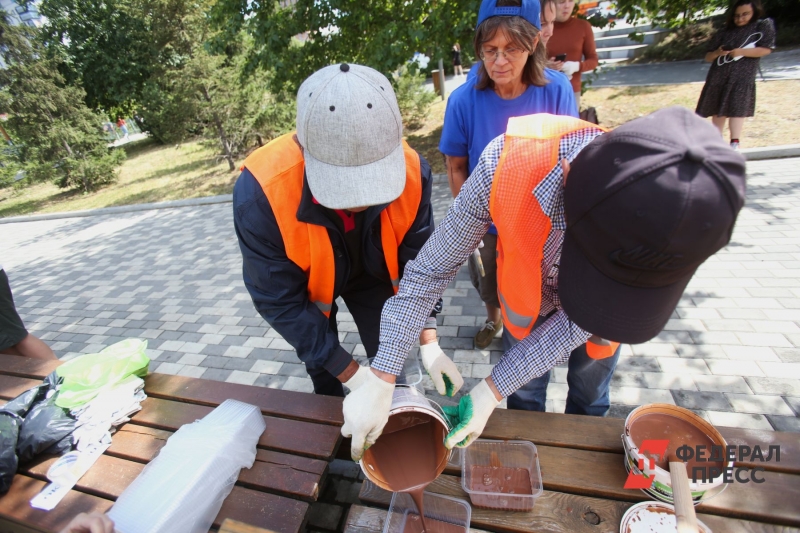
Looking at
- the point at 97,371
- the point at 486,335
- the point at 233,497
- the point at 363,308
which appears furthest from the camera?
the point at 486,335

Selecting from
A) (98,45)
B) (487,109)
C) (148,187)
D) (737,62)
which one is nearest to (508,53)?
(487,109)

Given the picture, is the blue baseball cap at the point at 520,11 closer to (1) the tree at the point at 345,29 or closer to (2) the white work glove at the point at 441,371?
(2) the white work glove at the point at 441,371

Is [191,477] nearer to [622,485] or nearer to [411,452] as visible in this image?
[411,452]

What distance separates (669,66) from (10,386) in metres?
11.1

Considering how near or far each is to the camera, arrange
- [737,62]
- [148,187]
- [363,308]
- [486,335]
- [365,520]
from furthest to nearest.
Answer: [148,187] → [737,62] → [486,335] → [363,308] → [365,520]

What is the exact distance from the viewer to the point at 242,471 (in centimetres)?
148

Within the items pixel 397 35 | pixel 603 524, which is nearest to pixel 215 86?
pixel 397 35

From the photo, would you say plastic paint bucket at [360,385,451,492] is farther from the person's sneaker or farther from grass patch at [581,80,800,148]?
grass patch at [581,80,800,148]

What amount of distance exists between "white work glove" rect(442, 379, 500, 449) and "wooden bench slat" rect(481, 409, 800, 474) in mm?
156

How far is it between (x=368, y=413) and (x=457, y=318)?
1.94 metres

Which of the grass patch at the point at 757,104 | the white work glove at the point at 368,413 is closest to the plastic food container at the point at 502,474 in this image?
the white work glove at the point at 368,413

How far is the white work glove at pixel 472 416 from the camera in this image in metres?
1.26

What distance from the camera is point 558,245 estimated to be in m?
1.20

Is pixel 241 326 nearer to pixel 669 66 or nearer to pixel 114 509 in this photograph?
pixel 114 509
